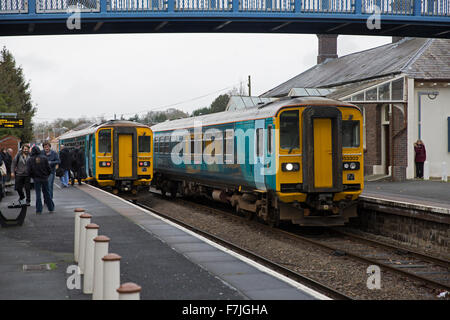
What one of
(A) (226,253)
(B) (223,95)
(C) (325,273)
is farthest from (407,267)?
(B) (223,95)

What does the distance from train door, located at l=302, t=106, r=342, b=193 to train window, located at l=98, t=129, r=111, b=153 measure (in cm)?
957

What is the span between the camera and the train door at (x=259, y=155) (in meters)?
13.2

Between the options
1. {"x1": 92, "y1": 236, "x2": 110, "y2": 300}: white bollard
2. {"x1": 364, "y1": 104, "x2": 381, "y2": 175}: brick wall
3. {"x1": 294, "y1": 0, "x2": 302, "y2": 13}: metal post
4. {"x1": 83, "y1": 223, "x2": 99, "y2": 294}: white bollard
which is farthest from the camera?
{"x1": 364, "y1": 104, "x2": 381, "y2": 175}: brick wall

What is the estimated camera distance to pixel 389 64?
90.1 feet

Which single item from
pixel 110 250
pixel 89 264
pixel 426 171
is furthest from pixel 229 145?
pixel 426 171

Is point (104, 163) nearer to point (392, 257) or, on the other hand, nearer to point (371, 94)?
point (371, 94)

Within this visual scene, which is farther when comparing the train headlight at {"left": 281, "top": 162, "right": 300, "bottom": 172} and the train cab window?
the train cab window

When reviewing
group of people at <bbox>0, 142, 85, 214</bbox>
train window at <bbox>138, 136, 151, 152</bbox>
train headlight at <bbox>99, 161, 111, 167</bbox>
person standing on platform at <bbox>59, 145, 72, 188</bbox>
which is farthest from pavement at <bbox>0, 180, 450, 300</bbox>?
person standing on platform at <bbox>59, 145, 72, 188</bbox>

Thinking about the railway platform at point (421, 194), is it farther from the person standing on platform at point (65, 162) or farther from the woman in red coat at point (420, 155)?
the person standing on platform at point (65, 162)

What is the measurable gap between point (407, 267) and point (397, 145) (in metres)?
15.0

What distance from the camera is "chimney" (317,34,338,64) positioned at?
4369 centimetres

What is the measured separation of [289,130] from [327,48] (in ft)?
108

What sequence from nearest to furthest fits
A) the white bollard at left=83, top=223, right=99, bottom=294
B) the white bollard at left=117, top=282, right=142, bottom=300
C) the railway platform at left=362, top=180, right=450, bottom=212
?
the white bollard at left=117, top=282, right=142, bottom=300
the white bollard at left=83, top=223, right=99, bottom=294
the railway platform at left=362, top=180, right=450, bottom=212

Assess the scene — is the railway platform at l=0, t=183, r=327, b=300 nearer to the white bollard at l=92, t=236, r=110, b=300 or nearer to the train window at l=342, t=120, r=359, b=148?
the white bollard at l=92, t=236, r=110, b=300
